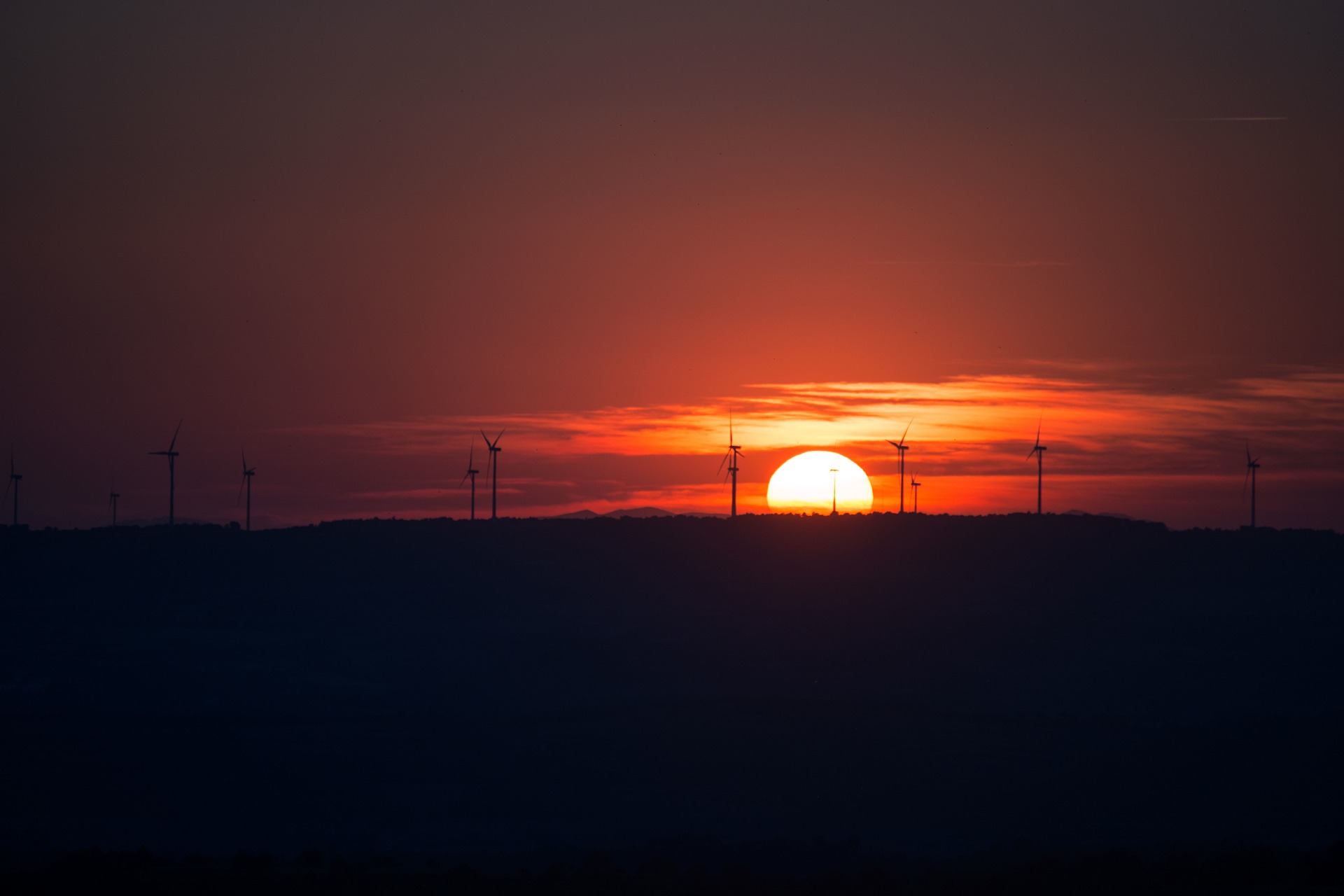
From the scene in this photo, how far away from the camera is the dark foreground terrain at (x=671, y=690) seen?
240 feet

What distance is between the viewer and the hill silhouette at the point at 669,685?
74562mm

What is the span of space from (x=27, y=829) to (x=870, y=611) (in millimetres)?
59526

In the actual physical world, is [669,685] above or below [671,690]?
above

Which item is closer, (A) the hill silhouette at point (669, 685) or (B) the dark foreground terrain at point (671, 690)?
(B) the dark foreground terrain at point (671, 690)

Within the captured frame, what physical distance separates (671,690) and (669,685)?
3.96 ft

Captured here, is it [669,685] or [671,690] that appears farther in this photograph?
[669,685]

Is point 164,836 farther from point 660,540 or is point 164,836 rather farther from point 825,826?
point 660,540

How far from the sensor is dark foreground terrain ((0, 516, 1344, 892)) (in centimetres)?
7306

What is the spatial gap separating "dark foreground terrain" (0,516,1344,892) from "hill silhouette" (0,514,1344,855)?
292 mm

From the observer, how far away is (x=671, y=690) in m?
94.5

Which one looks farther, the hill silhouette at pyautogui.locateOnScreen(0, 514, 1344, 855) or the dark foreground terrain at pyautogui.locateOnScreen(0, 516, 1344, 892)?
the hill silhouette at pyautogui.locateOnScreen(0, 514, 1344, 855)

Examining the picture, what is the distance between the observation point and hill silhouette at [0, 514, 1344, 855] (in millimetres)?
74562

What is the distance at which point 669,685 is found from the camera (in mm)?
95688

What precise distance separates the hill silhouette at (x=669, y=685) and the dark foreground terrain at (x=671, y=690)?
292 mm
